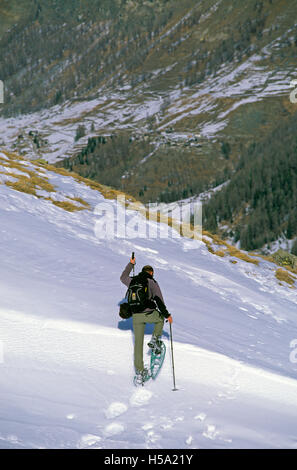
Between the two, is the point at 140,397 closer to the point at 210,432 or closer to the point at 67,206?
the point at 210,432

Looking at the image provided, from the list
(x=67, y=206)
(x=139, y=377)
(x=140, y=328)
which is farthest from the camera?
(x=67, y=206)

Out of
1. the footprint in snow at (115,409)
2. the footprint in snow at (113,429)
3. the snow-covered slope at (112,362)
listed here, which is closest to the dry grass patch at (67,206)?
the snow-covered slope at (112,362)

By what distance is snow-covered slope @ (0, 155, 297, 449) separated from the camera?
5.63 meters

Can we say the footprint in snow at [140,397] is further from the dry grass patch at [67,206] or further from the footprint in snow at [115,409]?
the dry grass patch at [67,206]

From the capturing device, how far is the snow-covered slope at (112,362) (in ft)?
18.5

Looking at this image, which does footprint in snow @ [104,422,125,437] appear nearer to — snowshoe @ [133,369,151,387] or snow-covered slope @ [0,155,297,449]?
snow-covered slope @ [0,155,297,449]

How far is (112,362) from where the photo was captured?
7320mm

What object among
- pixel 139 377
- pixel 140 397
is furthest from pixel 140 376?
pixel 140 397

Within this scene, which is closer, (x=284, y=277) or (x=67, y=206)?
(x=67, y=206)

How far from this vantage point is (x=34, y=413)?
222 inches

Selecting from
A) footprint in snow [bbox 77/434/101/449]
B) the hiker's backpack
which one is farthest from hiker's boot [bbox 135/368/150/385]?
footprint in snow [bbox 77/434/101/449]

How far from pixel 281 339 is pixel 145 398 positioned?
20.8 feet
